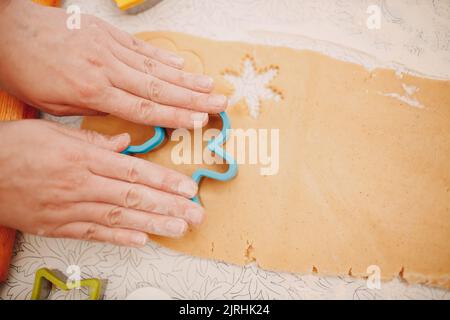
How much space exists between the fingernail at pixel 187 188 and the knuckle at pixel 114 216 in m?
0.16

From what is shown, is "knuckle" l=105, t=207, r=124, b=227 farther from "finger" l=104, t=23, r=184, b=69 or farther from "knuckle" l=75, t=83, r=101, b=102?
"finger" l=104, t=23, r=184, b=69

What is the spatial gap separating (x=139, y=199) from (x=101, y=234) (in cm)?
14

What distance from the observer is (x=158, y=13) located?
3.63ft

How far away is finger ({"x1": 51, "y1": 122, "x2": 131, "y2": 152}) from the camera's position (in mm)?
861

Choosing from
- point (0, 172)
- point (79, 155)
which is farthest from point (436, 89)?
point (0, 172)

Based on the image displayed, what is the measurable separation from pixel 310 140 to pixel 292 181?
131mm

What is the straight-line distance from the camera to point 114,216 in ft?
2.70

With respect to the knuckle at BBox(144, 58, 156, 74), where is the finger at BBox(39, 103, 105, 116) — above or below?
below

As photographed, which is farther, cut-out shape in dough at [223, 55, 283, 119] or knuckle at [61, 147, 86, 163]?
cut-out shape in dough at [223, 55, 283, 119]

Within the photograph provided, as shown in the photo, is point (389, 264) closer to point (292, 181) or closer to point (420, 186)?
point (420, 186)

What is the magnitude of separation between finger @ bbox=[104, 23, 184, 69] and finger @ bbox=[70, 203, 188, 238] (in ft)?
1.44

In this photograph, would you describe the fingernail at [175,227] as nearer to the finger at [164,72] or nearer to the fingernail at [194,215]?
the fingernail at [194,215]

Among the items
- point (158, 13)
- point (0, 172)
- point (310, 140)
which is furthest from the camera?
point (158, 13)
